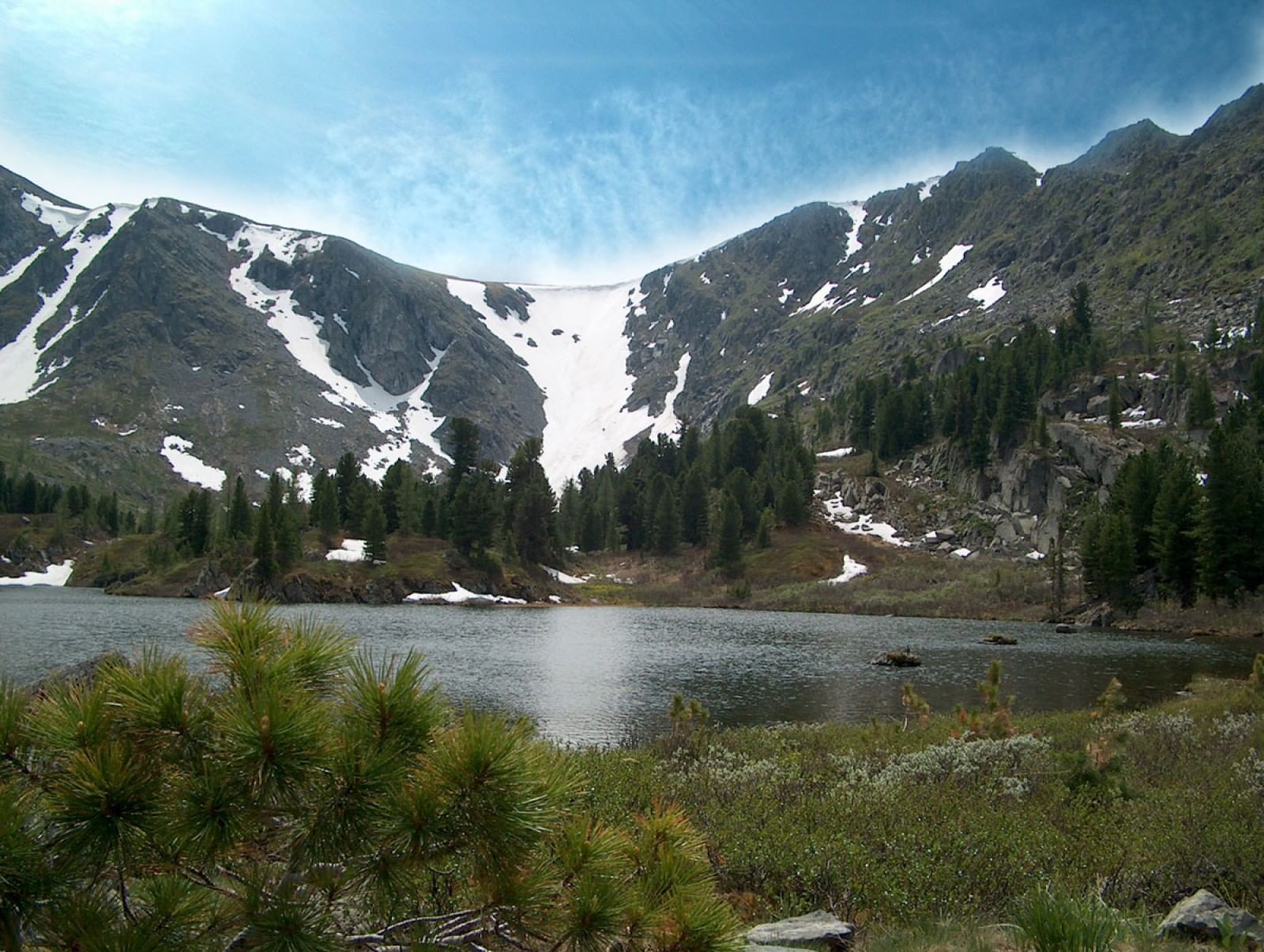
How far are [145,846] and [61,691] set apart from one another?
0.87 m

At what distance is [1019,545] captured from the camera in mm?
104250

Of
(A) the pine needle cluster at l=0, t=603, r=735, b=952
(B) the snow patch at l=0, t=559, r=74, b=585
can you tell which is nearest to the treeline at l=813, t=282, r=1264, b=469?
(A) the pine needle cluster at l=0, t=603, r=735, b=952

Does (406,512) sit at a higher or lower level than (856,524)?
higher

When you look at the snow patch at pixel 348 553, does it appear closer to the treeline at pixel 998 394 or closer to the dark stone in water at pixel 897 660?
the dark stone in water at pixel 897 660

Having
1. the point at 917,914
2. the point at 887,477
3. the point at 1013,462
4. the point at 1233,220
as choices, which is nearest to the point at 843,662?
the point at 917,914

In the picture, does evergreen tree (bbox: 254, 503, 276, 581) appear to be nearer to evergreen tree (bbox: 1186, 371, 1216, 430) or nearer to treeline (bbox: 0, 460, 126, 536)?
treeline (bbox: 0, 460, 126, 536)

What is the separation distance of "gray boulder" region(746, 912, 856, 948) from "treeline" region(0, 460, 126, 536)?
539 ft

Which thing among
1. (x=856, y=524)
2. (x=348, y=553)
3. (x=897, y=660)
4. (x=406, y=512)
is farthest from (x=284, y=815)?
(x=856, y=524)

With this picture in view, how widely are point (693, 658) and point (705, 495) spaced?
8464 centimetres

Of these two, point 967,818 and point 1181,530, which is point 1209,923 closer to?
point 967,818

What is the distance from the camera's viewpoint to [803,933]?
295 inches

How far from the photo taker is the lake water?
30.0 meters

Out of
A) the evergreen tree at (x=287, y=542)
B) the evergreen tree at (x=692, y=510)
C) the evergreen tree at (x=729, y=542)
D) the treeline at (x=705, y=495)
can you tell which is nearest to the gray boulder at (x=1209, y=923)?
the evergreen tree at (x=287, y=542)

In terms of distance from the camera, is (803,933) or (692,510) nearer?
(803,933)
